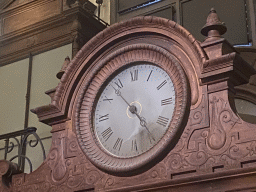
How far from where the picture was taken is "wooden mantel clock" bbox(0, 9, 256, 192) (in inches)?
85.5

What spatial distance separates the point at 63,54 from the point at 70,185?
7.99 feet

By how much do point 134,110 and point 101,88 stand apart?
275mm

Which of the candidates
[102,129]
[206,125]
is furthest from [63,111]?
[206,125]

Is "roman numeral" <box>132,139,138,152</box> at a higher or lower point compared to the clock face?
lower

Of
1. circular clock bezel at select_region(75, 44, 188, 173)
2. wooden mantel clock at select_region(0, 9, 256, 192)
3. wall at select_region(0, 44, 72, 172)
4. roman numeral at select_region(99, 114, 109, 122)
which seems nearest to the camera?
wooden mantel clock at select_region(0, 9, 256, 192)

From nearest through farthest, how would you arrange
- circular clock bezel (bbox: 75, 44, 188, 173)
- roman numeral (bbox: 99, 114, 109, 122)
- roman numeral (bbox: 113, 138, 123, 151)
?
circular clock bezel (bbox: 75, 44, 188, 173) < roman numeral (bbox: 113, 138, 123, 151) < roman numeral (bbox: 99, 114, 109, 122)

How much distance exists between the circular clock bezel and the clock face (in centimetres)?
3

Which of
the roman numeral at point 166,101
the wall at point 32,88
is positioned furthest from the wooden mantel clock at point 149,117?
the wall at point 32,88

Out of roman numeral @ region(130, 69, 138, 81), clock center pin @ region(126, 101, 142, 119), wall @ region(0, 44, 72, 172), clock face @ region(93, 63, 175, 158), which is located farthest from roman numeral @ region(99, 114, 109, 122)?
wall @ region(0, 44, 72, 172)

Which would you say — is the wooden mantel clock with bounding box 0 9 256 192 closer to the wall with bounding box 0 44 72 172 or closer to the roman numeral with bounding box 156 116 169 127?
the roman numeral with bounding box 156 116 169 127

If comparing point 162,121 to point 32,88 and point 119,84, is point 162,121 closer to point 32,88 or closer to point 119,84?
point 119,84

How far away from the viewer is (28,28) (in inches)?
203

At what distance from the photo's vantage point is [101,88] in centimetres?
A: 266

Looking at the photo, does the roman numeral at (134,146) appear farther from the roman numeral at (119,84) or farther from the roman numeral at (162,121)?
the roman numeral at (119,84)
